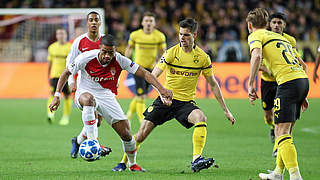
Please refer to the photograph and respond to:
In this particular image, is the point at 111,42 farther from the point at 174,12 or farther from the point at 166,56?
the point at 174,12

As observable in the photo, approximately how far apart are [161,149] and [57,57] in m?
5.93

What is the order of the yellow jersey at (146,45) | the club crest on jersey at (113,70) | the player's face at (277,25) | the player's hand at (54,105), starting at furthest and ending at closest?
the yellow jersey at (146,45)
the player's face at (277,25)
the club crest on jersey at (113,70)
the player's hand at (54,105)

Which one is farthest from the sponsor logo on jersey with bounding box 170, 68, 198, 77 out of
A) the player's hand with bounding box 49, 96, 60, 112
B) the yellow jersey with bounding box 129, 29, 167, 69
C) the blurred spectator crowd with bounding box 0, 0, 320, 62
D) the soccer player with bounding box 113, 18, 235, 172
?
the blurred spectator crowd with bounding box 0, 0, 320, 62

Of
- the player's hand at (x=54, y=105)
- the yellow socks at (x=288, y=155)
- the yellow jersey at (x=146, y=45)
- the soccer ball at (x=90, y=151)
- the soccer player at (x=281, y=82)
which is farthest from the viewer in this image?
the yellow jersey at (x=146, y=45)

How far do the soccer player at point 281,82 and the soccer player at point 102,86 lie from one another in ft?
4.35

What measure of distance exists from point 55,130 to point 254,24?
25.5 feet

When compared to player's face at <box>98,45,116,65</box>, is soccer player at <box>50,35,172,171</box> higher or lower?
lower

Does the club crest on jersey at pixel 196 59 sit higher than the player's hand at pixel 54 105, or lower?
higher

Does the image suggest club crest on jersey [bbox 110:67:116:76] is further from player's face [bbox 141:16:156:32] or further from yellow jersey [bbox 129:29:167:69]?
yellow jersey [bbox 129:29:167:69]

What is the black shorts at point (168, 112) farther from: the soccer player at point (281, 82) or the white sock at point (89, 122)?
the soccer player at point (281, 82)

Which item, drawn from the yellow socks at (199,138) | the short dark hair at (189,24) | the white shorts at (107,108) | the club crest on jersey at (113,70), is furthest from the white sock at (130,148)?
the short dark hair at (189,24)

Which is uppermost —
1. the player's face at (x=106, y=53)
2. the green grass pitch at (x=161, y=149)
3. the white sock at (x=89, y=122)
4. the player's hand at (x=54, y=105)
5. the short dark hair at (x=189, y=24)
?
the short dark hair at (x=189, y=24)

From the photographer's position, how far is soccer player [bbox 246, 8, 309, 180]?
22.9 feet

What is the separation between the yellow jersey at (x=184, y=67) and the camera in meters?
8.42
